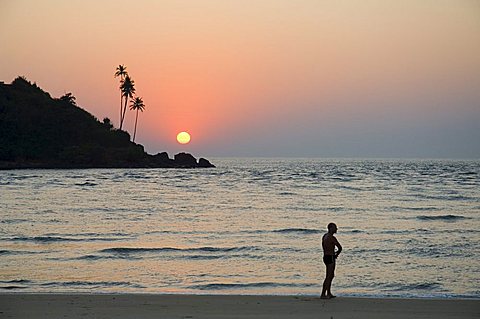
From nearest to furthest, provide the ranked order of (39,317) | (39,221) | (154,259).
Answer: (39,317) → (154,259) → (39,221)

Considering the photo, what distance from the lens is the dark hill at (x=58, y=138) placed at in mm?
102875

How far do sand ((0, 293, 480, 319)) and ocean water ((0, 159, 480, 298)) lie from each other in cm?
177

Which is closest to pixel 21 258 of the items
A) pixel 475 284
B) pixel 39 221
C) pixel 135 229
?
pixel 135 229

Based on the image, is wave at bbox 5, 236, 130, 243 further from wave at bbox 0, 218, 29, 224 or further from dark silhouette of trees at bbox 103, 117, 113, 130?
dark silhouette of trees at bbox 103, 117, 113, 130

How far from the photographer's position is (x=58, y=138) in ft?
360

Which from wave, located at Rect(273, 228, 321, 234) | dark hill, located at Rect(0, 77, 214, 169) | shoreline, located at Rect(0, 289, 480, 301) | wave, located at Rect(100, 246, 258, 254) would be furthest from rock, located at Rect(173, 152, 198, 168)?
shoreline, located at Rect(0, 289, 480, 301)

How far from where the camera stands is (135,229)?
28859mm

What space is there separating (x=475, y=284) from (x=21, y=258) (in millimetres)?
13718

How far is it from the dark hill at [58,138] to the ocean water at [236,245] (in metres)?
58.5

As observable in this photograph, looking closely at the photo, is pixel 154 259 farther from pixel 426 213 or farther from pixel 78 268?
pixel 426 213

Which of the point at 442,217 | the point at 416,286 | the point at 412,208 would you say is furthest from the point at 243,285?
the point at 412,208

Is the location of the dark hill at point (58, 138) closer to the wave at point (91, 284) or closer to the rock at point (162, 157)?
the rock at point (162, 157)

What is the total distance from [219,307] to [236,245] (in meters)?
10.9

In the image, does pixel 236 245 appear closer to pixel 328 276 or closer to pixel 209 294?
pixel 209 294
